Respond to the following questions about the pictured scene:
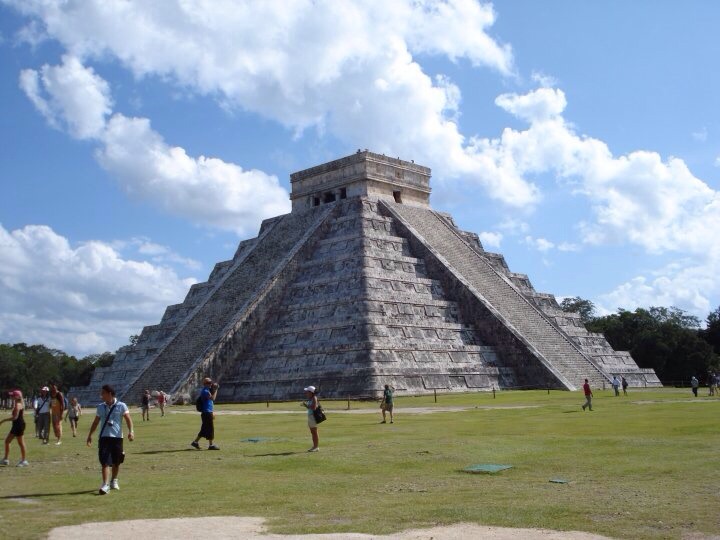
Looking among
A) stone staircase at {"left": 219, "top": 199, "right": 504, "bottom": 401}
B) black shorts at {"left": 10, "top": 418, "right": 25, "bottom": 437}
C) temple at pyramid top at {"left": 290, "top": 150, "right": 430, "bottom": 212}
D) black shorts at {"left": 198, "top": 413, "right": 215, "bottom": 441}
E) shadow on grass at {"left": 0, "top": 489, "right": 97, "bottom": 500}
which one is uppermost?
temple at pyramid top at {"left": 290, "top": 150, "right": 430, "bottom": 212}

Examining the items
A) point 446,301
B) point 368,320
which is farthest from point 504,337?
point 368,320

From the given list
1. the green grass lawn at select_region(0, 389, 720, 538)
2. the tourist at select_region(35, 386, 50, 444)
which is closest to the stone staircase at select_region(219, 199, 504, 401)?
the green grass lawn at select_region(0, 389, 720, 538)

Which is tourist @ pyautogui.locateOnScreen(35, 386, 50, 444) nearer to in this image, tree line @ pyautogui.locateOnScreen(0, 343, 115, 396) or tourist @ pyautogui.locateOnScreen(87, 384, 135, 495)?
tourist @ pyautogui.locateOnScreen(87, 384, 135, 495)

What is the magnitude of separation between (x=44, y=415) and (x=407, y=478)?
1025cm

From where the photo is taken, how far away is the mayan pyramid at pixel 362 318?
101ft

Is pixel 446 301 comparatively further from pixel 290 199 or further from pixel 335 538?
pixel 335 538

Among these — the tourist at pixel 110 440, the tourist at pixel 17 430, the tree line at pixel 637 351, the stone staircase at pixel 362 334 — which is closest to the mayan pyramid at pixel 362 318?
the stone staircase at pixel 362 334

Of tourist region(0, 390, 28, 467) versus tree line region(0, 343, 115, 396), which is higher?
tree line region(0, 343, 115, 396)

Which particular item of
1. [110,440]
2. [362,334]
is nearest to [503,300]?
[362,334]

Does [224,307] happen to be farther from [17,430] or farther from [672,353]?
[672,353]

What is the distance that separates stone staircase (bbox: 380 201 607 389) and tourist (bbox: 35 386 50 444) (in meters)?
20.5

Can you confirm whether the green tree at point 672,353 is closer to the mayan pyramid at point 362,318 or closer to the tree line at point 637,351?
the tree line at point 637,351

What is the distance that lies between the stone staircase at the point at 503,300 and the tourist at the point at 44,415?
2046 centimetres

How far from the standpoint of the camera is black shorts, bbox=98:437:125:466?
979 cm
